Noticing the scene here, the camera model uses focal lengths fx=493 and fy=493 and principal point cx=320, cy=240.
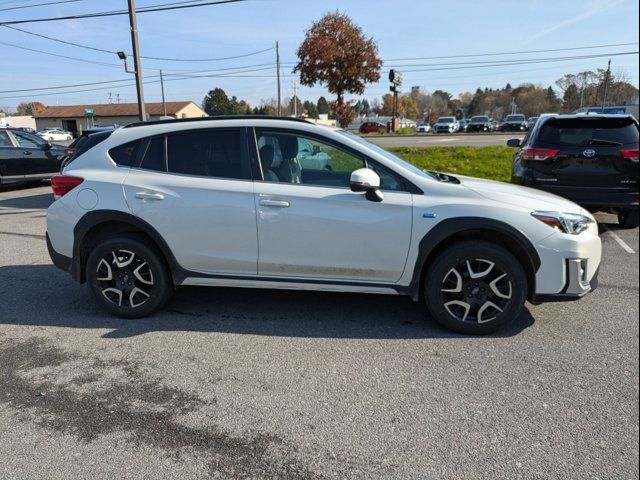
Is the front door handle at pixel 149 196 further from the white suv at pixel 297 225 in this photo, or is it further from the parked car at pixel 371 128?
the parked car at pixel 371 128

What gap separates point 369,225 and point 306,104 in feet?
440

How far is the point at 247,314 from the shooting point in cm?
454

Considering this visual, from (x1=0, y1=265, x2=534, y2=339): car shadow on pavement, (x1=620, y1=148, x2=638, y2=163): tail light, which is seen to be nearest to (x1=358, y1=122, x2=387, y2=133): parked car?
(x1=620, y1=148, x2=638, y2=163): tail light

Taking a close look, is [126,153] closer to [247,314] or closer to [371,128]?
[247,314]

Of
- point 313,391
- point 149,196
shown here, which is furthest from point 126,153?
point 313,391

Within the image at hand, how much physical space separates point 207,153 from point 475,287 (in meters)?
2.52

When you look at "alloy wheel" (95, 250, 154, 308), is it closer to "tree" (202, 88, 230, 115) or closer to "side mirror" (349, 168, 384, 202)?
"side mirror" (349, 168, 384, 202)

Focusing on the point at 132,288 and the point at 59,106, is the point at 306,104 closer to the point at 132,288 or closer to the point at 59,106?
the point at 59,106

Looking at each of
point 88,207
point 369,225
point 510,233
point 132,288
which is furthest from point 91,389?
point 510,233

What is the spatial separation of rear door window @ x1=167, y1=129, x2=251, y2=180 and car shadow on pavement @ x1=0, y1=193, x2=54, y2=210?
7701mm

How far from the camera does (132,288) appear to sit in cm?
439

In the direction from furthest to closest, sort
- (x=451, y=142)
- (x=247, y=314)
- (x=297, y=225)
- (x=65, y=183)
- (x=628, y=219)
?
(x=451, y=142), (x=628, y=219), (x=247, y=314), (x=65, y=183), (x=297, y=225)

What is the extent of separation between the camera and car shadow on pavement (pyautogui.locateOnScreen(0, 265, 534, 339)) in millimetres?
4164

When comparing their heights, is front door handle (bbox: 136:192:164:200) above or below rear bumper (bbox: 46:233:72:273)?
above
